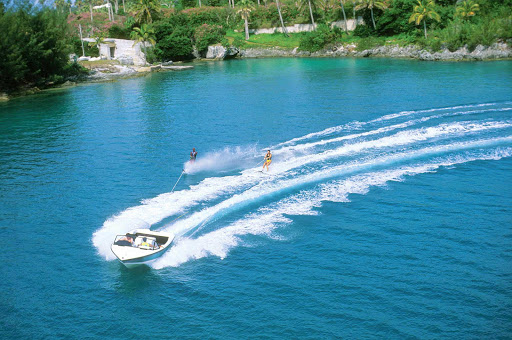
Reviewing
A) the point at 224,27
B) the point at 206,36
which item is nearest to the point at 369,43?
the point at 206,36

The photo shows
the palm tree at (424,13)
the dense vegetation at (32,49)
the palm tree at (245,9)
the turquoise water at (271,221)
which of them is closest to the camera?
the turquoise water at (271,221)

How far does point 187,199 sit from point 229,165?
7.57 meters

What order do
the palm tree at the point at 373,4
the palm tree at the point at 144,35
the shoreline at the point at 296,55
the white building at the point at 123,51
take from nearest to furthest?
the shoreline at the point at 296,55 < the white building at the point at 123,51 < the palm tree at the point at 144,35 < the palm tree at the point at 373,4

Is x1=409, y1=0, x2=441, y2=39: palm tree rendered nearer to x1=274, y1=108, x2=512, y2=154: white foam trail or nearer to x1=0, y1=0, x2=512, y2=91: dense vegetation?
x1=0, y1=0, x2=512, y2=91: dense vegetation

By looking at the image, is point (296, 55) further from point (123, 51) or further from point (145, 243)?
point (145, 243)

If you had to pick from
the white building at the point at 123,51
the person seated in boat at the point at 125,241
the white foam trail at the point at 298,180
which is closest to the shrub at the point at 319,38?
the white building at the point at 123,51

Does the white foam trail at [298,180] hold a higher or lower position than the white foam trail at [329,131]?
lower

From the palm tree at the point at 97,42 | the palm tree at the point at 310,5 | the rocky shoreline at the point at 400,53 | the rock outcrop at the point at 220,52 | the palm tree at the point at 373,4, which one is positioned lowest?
the rocky shoreline at the point at 400,53

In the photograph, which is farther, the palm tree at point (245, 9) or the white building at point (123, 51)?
the palm tree at point (245, 9)

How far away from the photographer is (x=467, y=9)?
103250 mm

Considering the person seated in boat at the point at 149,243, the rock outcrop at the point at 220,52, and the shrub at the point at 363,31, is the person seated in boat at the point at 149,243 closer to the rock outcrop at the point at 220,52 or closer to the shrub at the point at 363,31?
the shrub at the point at 363,31

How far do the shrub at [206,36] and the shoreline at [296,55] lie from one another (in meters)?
2.11

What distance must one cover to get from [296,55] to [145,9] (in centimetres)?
4320

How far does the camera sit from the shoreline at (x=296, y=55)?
3570 inches
